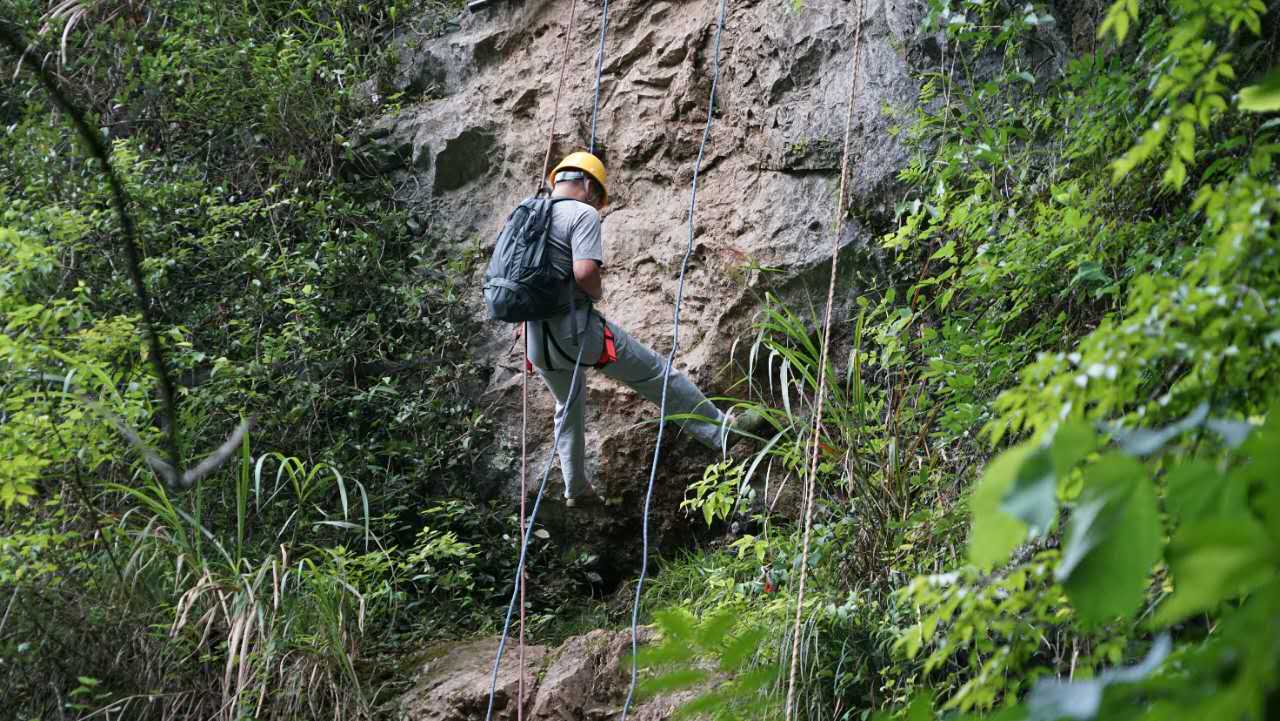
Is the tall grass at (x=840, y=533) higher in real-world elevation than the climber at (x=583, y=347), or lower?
lower

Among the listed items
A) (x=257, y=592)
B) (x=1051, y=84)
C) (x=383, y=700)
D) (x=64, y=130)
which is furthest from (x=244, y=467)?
(x=1051, y=84)

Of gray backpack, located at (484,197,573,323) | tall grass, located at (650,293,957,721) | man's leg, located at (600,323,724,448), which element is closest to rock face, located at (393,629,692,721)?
tall grass, located at (650,293,957,721)

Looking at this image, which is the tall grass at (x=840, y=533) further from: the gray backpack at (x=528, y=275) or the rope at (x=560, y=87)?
the rope at (x=560, y=87)

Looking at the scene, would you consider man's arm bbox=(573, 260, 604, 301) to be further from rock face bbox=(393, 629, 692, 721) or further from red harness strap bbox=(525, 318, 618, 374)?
rock face bbox=(393, 629, 692, 721)

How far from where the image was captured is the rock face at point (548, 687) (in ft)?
14.0

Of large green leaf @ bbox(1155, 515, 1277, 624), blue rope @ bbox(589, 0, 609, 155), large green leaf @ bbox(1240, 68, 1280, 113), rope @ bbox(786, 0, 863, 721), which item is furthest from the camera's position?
blue rope @ bbox(589, 0, 609, 155)

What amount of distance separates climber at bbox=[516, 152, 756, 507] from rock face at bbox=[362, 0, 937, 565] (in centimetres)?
36

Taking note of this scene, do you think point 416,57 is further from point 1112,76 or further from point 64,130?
point 1112,76

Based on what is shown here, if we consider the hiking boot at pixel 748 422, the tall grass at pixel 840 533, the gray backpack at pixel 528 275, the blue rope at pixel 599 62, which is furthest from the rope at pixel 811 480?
the blue rope at pixel 599 62

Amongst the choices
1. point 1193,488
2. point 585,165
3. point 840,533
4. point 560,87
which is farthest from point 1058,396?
point 560,87

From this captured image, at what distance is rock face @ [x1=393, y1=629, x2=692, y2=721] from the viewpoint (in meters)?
4.25

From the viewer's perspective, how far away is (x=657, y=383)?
16.2ft

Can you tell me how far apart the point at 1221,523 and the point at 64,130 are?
695 centimetres

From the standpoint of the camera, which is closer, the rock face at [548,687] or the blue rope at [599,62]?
the rock face at [548,687]
